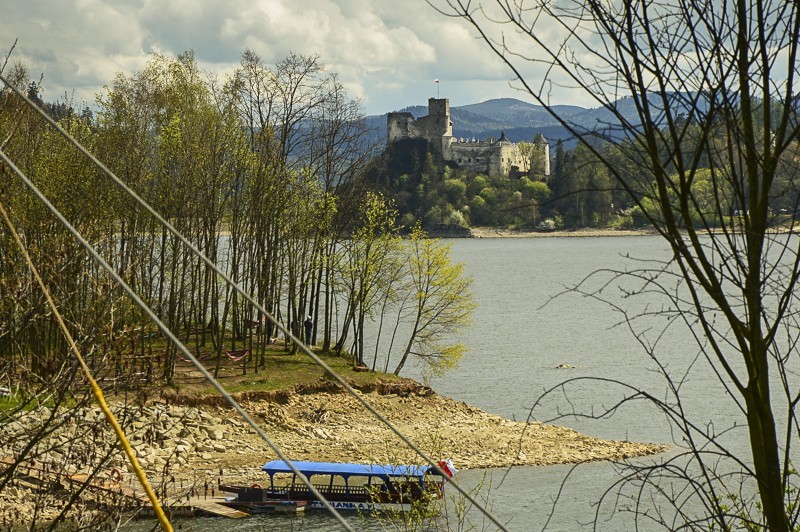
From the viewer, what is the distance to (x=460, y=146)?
131 meters

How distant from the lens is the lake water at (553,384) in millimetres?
21031

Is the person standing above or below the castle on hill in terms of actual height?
below

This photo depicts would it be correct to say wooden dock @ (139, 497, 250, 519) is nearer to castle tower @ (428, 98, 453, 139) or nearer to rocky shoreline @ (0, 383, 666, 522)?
rocky shoreline @ (0, 383, 666, 522)

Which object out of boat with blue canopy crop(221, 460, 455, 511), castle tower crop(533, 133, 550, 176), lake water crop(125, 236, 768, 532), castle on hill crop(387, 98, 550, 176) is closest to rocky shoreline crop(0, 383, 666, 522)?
lake water crop(125, 236, 768, 532)

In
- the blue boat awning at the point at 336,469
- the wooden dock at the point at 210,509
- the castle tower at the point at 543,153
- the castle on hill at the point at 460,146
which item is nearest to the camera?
the wooden dock at the point at 210,509

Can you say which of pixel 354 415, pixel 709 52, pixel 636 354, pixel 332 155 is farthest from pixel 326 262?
pixel 709 52

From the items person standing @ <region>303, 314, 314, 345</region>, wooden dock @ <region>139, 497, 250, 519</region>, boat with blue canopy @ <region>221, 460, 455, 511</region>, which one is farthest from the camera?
person standing @ <region>303, 314, 314, 345</region>

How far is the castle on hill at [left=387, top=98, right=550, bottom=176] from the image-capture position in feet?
411

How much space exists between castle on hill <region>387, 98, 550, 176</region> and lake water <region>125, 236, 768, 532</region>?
170ft

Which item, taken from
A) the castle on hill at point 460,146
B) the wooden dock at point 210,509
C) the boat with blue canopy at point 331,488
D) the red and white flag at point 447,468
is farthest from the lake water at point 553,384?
the castle on hill at point 460,146

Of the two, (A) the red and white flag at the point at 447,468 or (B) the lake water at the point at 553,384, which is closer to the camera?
(B) the lake water at the point at 553,384

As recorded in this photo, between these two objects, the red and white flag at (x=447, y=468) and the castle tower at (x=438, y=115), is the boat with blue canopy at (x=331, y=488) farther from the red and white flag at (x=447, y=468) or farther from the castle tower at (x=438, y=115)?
the castle tower at (x=438, y=115)

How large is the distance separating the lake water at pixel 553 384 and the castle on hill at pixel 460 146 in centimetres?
5180

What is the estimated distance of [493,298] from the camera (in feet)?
217
